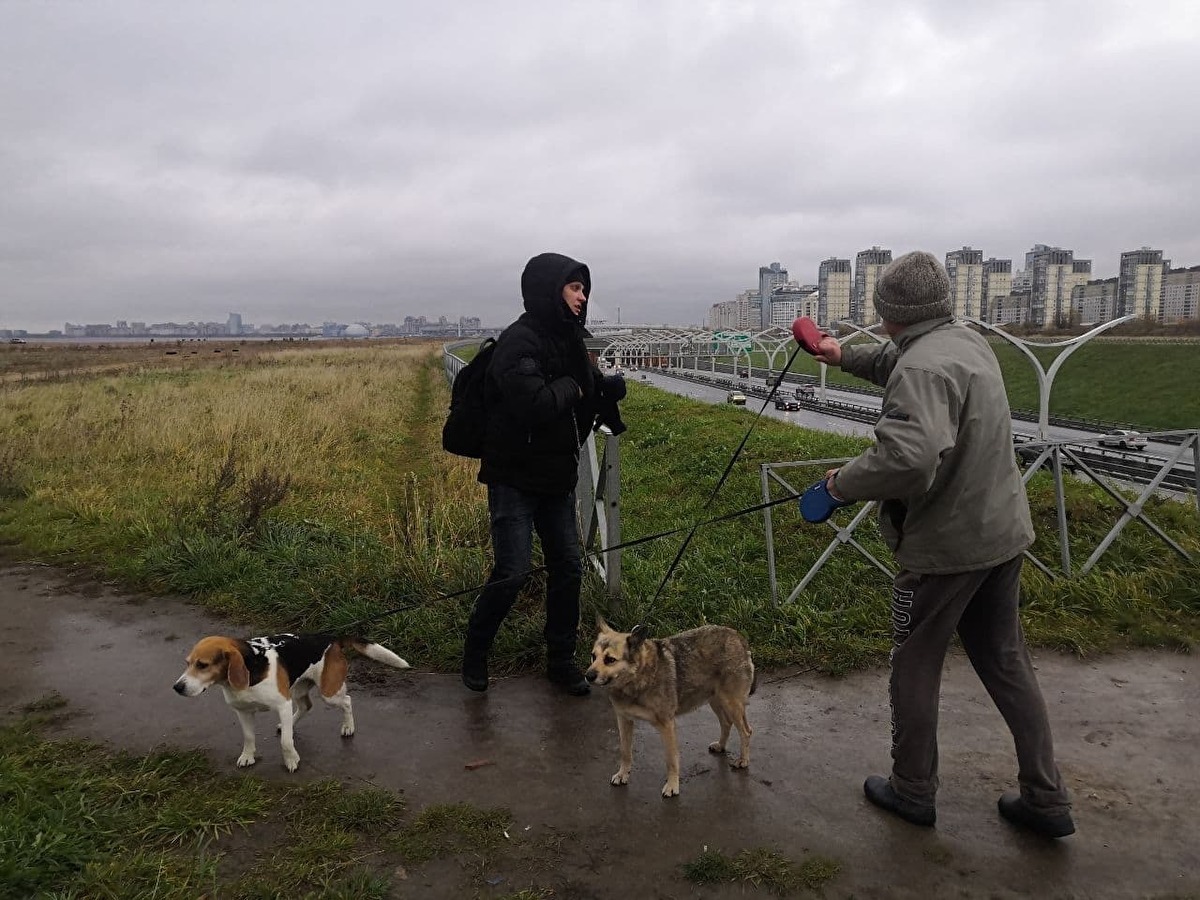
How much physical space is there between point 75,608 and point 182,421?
26.9 feet

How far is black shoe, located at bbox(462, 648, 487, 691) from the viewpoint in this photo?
4.02 m

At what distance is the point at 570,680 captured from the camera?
4047 mm

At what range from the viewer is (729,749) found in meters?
3.48

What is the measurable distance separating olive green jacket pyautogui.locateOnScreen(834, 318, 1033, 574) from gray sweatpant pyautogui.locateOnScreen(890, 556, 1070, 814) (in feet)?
0.40

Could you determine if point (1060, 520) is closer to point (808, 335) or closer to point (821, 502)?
point (808, 335)

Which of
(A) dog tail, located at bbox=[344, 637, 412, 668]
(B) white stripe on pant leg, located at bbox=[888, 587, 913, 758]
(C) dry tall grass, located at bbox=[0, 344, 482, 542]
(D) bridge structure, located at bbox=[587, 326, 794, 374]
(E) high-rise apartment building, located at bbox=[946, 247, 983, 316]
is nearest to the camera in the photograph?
(B) white stripe on pant leg, located at bbox=[888, 587, 913, 758]

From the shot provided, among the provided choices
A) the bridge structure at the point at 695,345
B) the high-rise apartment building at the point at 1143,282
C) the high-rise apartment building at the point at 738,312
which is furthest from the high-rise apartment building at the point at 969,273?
the high-rise apartment building at the point at 738,312

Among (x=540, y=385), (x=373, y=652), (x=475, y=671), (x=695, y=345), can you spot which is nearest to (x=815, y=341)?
(x=540, y=385)

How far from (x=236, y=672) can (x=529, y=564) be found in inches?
56.5

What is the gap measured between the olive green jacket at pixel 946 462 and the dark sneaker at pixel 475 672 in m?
2.25

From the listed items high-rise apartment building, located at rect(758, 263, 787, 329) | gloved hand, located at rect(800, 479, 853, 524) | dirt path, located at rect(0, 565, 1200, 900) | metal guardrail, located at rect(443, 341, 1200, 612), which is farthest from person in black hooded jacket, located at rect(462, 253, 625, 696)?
high-rise apartment building, located at rect(758, 263, 787, 329)

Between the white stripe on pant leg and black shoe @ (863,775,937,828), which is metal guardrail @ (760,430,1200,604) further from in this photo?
the white stripe on pant leg

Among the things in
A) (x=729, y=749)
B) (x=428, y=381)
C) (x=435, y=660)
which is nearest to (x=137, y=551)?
(x=435, y=660)

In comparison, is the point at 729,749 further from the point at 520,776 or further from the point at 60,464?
the point at 60,464
